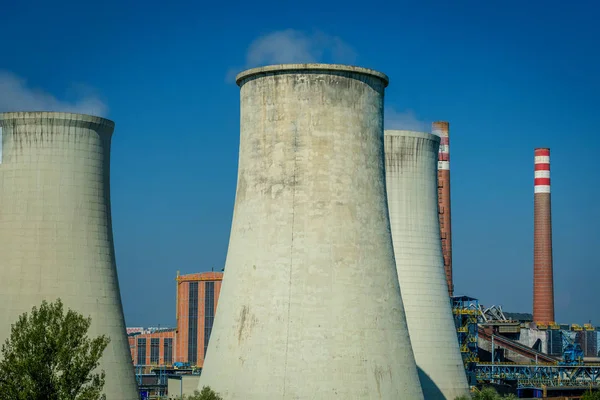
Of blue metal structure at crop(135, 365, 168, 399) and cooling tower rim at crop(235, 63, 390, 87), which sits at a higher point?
cooling tower rim at crop(235, 63, 390, 87)

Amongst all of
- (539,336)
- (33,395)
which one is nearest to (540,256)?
(539,336)

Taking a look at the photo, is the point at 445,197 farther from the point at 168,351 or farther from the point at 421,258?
the point at 168,351

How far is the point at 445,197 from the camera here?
155ft

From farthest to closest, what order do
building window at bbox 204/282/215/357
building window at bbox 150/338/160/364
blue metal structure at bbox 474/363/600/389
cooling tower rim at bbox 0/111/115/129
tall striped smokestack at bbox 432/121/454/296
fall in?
building window at bbox 150/338/160/364 < building window at bbox 204/282/215/357 < blue metal structure at bbox 474/363/600/389 < tall striped smokestack at bbox 432/121/454/296 < cooling tower rim at bbox 0/111/115/129

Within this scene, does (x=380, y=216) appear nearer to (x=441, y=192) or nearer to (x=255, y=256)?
(x=255, y=256)

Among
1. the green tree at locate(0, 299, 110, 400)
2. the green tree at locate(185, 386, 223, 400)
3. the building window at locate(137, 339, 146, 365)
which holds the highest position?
the green tree at locate(0, 299, 110, 400)

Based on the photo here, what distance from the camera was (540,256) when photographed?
178 feet

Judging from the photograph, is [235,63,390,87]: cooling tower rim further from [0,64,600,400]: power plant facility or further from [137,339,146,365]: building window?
[137,339,146,365]: building window

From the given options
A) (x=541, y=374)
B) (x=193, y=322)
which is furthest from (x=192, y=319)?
(x=541, y=374)

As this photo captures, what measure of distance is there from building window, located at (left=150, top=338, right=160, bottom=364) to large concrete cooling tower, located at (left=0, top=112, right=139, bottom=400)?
29882 millimetres

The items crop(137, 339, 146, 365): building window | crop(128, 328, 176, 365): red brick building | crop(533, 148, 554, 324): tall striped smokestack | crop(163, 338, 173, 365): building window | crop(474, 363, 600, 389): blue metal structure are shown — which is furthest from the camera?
crop(137, 339, 146, 365): building window

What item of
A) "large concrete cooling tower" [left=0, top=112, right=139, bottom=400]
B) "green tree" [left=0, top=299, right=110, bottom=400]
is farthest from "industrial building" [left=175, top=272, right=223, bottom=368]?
"green tree" [left=0, top=299, right=110, bottom=400]

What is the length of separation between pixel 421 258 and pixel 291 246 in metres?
10.8

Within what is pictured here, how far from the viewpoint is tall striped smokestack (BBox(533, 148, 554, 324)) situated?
54156 millimetres
